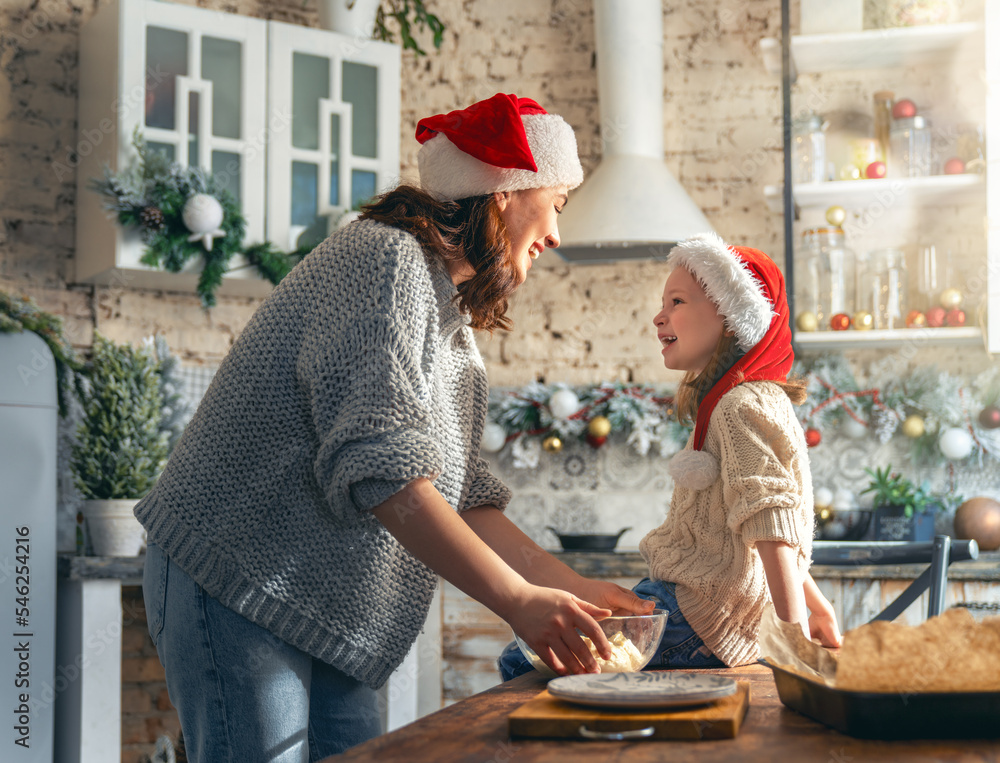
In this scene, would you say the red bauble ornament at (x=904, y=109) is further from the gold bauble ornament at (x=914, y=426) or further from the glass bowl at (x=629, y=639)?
the glass bowl at (x=629, y=639)

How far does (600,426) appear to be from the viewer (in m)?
3.30

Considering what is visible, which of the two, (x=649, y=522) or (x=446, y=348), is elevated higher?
(x=446, y=348)

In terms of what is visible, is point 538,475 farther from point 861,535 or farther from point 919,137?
point 919,137

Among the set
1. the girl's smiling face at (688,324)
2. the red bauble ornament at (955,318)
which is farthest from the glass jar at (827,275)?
the girl's smiling face at (688,324)

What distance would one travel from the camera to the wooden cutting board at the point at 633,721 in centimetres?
80

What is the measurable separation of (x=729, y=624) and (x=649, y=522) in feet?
6.50

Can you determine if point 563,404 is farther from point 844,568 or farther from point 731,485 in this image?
point 731,485

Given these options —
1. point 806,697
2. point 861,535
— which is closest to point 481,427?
point 806,697

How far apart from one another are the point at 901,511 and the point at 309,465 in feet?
7.58

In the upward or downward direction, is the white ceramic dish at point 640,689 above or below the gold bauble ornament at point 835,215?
below

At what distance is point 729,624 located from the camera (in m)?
1.41

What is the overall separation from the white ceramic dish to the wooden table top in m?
0.04

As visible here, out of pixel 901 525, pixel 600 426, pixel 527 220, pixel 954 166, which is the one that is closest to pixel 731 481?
pixel 527 220

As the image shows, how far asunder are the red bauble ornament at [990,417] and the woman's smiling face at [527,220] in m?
2.18
